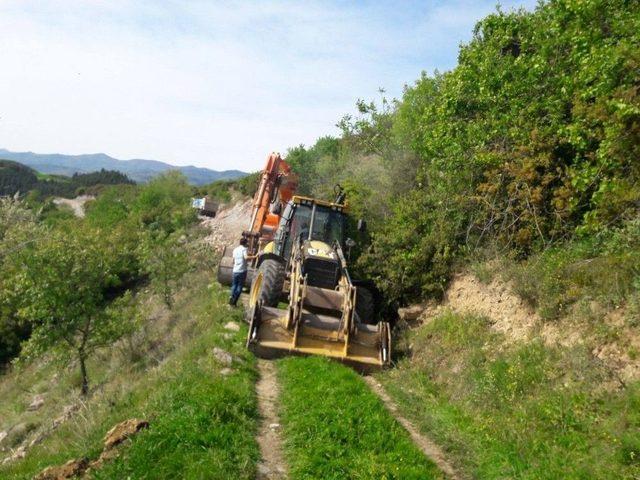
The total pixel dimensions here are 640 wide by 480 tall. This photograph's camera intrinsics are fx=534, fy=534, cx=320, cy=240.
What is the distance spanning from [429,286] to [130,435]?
7.72 m

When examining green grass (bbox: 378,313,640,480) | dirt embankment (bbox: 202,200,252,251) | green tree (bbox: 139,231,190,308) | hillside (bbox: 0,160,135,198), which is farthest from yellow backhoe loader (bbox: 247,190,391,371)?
hillside (bbox: 0,160,135,198)

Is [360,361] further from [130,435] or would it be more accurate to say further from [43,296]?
[43,296]

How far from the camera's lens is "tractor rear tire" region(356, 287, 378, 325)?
41.2 feet

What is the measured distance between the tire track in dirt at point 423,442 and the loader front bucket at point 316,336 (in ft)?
3.72

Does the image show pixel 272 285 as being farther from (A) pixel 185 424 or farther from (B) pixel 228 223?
(B) pixel 228 223

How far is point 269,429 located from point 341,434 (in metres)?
1.05

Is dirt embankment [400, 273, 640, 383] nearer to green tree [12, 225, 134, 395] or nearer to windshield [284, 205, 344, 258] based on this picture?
windshield [284, 205, 344, 258]

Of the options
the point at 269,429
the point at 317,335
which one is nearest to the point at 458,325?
the point at 317,335

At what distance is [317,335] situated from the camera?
10.5 metres

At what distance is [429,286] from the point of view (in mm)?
12258

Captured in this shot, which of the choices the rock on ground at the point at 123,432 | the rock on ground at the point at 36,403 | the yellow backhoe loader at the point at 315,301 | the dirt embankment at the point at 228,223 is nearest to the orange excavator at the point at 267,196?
the yellow backhoe loader at the point at 315,301

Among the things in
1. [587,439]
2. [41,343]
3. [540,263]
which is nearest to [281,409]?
[587,439]

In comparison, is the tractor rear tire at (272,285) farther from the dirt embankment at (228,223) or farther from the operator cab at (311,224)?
the dirt embankment at (228,223)

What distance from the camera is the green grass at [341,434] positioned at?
5.91 metres
